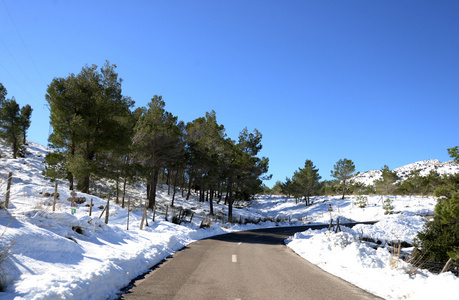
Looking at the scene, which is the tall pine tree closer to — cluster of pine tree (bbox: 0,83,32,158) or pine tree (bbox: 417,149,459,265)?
pine tree (bbox: 417,149,459,265)

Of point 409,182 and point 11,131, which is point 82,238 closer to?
point 11,131

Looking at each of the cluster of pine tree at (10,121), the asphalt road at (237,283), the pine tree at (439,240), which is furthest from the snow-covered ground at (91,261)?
the cluster of pine tree at (10,121)

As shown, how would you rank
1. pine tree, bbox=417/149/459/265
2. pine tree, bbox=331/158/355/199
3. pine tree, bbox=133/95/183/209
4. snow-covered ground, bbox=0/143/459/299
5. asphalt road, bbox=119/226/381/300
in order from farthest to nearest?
pine tree, bbox=331/158/355/199 < pine tree, bbox=133/95/183/209 < pine tree, bbox=417/149/459/265 < asphalt road, bbox=119/226/381/300 < snow-covered ground, bbox=0/143/459/299

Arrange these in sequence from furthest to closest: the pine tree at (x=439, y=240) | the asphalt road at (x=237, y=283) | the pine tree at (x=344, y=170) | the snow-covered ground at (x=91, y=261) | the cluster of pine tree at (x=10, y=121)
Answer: the pine tree at (x=344, y=170) < the cluster of pine tree at (x=10, y=121) < the pine tree at (x=439, y=240) < the asphalt road at (x=237, y=283) < the snow-covered ground at (x=91, y=261)

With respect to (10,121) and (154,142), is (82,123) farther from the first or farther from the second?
(10,121)

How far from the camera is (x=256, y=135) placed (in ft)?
139

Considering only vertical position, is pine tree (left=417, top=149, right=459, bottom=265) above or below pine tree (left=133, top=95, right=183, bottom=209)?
below

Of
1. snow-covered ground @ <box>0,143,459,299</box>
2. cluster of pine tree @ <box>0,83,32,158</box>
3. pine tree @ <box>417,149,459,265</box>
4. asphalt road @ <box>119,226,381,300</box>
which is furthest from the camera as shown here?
cluster of pine tree @ <box>0,83,32,158</box>

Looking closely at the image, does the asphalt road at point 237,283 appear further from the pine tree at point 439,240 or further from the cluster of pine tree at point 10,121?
the cluster of pine tree at point 10,121

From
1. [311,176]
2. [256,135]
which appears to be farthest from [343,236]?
[311,176]

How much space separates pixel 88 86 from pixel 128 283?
21.4m

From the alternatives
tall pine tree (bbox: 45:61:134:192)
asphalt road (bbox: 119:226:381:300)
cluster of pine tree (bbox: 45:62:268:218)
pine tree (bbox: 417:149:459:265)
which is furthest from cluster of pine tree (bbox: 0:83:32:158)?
pine tree (bbox: 417:149:459:265)

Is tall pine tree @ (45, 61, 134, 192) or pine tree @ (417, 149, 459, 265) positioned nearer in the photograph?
pine tree @ (417, 149, 459, 265)

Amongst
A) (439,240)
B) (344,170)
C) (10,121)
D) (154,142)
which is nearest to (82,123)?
(154,142)
